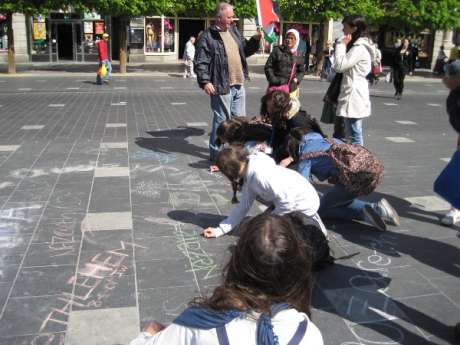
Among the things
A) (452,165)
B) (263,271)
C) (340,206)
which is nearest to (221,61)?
(340,206)

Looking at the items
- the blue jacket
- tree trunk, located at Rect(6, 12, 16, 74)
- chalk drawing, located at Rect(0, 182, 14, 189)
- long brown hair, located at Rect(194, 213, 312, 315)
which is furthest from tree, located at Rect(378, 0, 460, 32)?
long brown hair, located at Rect(194, 213, 312, 315)

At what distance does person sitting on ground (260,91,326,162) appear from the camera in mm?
4836

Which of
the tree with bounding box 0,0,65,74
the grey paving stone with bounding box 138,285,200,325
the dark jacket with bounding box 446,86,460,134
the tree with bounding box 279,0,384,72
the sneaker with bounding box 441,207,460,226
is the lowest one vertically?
the grey paving stone with bounding box 138,285,200,325

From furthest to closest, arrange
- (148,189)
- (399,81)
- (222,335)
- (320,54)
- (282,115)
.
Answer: (320,54), (399,81), (148,189), (282,115), (222,335)

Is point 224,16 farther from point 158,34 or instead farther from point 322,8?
point 158,34

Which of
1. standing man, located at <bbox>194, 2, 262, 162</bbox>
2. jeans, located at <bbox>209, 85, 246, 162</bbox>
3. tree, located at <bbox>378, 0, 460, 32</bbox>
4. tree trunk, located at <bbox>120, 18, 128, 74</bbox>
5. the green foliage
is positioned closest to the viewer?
standing man, located at <bbox>194, 2, 262, 162</bbox>

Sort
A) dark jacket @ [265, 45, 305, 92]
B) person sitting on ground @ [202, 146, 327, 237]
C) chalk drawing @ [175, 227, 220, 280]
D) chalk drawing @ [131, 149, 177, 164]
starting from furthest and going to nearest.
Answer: chalk drawing @ [131, 149, 177, 164] < dark jacket @ [265, 45, 305, 92] < chalk drawing @ [175, 227, 220, 280] < person sitting on ground @ [202, 146, 327, 237]

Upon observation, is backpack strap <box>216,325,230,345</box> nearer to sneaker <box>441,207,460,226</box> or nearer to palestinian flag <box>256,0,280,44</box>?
sneaker <box>441,207,460,226</box>

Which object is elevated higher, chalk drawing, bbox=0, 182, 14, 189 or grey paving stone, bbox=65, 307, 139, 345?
chalk drawing, bbox=0, 182, 14, 189

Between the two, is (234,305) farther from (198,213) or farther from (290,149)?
(198,213)

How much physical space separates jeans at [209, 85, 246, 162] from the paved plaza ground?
1.82 feet

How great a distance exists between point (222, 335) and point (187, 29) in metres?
31.4

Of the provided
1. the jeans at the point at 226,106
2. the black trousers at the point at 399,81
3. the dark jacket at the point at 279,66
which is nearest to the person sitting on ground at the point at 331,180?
the jeans at the point at 226,106

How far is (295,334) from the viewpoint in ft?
5.44
